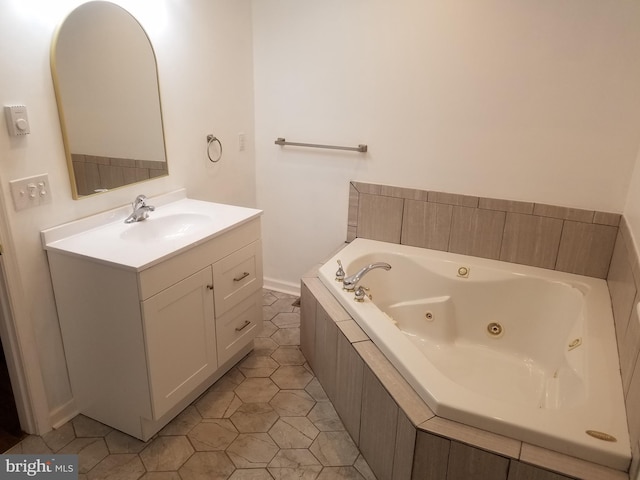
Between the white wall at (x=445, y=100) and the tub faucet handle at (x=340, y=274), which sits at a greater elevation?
the white wall at (x=445, y=100)

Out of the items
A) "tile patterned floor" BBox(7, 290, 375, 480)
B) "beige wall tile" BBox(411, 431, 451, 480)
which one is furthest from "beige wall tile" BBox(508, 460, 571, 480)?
"tile patterned floor" BBox(7, 290, 375, 480)

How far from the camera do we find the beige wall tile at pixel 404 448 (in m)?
1.46

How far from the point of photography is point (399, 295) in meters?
2.57

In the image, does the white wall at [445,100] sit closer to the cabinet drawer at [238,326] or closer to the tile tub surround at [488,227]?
the tile tub surround at [488,227]

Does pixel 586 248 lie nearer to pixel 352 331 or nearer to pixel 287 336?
pixel 352 331

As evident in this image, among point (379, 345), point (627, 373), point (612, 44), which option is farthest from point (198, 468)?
point (612, 44)

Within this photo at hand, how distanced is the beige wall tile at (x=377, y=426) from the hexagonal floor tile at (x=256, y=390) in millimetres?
554

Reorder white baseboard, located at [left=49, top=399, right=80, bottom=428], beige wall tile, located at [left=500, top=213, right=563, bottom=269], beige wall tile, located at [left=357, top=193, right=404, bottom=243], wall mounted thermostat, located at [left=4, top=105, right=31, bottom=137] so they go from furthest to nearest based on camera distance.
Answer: beige wall tile, located at [left=357, top=193, right=404, bottom=243] → beige wall tile, located at [left=500, top=213, right=563, bottom=269] → white baseboard, located at [left=49, top=399, right=80, bottom=428] → wall mounted thermostat, located at [left=4, top=105, right=31, bottom=137]

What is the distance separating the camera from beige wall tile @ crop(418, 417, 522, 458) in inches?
52.7

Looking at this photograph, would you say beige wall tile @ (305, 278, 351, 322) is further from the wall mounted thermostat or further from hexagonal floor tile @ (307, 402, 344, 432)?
the wall mounted thermostat

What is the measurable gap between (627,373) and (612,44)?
147 cm

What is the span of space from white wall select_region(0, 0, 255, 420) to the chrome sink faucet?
0.26 feet

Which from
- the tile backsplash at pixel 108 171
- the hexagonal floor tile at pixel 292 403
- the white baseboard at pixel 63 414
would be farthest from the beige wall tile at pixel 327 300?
the white baseboard at pixel 63 414

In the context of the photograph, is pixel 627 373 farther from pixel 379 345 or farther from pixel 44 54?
pixel 44 54
